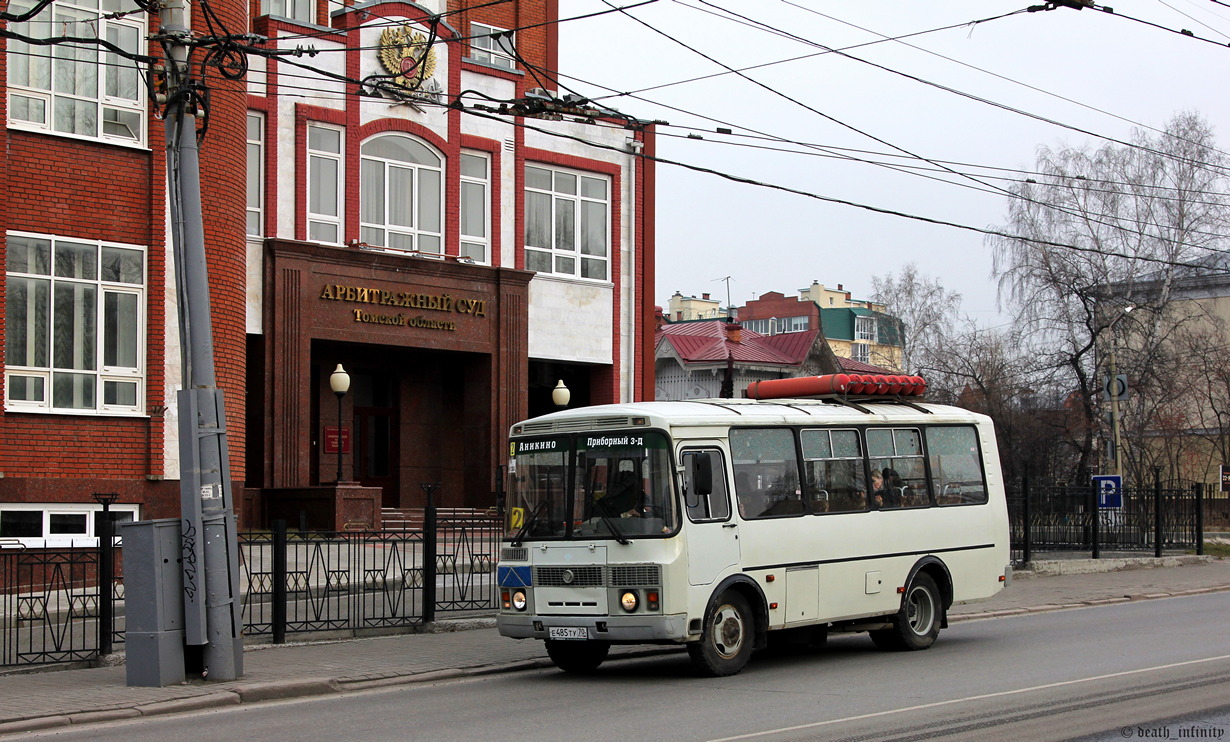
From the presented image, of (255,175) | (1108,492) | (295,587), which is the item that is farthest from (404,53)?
(1108,492)

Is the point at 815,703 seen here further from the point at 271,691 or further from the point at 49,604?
the point at 49,604

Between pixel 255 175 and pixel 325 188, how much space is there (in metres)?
1.61

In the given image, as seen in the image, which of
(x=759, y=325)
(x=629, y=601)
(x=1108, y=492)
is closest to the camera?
(x=629, y=601)

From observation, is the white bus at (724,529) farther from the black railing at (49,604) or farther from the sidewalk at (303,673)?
the black railing at (49,604)

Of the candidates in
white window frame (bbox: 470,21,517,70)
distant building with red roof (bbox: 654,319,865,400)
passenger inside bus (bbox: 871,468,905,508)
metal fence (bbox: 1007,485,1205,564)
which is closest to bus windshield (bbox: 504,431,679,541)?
passenger inside bus (bbox: 871,468,905,508)

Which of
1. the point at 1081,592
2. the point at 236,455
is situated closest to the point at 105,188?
the point at 236,455

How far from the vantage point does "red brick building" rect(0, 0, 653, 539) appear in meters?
21.6

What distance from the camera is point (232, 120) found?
24375 millimetres

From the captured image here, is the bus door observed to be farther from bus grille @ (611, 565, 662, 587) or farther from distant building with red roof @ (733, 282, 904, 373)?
distant building with red roof @ (733, 282, 904, 373)

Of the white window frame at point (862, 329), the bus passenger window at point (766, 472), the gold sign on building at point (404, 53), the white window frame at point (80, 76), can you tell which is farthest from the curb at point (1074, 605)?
the white window frame at point (862, 329)

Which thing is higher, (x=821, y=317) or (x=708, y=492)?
(x=821, y=317)

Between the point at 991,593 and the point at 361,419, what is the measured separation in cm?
1847

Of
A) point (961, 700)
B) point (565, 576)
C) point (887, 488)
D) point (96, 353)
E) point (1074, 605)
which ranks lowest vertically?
point (1074, 605)

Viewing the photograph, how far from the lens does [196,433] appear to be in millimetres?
12844
